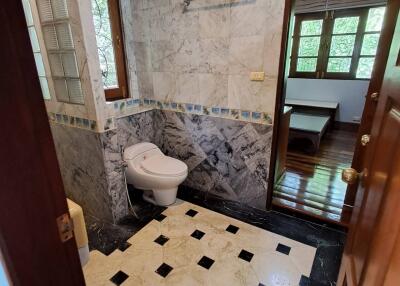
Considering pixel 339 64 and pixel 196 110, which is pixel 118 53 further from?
pixel 339 64

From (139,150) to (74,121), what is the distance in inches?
25.0

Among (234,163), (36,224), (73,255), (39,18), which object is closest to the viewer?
(36,224)

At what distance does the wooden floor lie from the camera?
2.26m

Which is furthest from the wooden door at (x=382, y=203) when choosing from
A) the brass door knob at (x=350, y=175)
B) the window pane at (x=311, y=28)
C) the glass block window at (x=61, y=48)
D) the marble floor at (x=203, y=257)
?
the window pane at (x=311, y=28)

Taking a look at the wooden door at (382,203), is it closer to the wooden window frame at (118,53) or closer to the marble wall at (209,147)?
the marble wall at (209,147)

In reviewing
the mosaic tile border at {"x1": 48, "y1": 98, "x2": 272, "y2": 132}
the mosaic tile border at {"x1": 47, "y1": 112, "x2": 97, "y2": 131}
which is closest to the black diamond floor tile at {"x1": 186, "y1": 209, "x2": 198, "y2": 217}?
the mosaic tile border at {"x1": 48, "y1": 98, "x2": 272, "y2": 132}

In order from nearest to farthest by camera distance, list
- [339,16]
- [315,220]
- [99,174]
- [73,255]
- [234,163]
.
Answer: [73,255]
[99,174]
[315,220]
[234,163]
[339,16]

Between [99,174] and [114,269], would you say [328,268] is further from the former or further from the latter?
[99,174]

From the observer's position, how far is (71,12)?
161 cm

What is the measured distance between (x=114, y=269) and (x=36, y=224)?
1.45m

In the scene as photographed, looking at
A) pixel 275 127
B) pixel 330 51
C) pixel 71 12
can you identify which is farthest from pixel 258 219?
pixel 330 51

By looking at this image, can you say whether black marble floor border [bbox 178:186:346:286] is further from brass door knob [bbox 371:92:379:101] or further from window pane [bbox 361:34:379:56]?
window pane [bbox 361:34:379:56]

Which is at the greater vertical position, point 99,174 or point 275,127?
point 275,127

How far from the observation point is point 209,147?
8.01 ft
